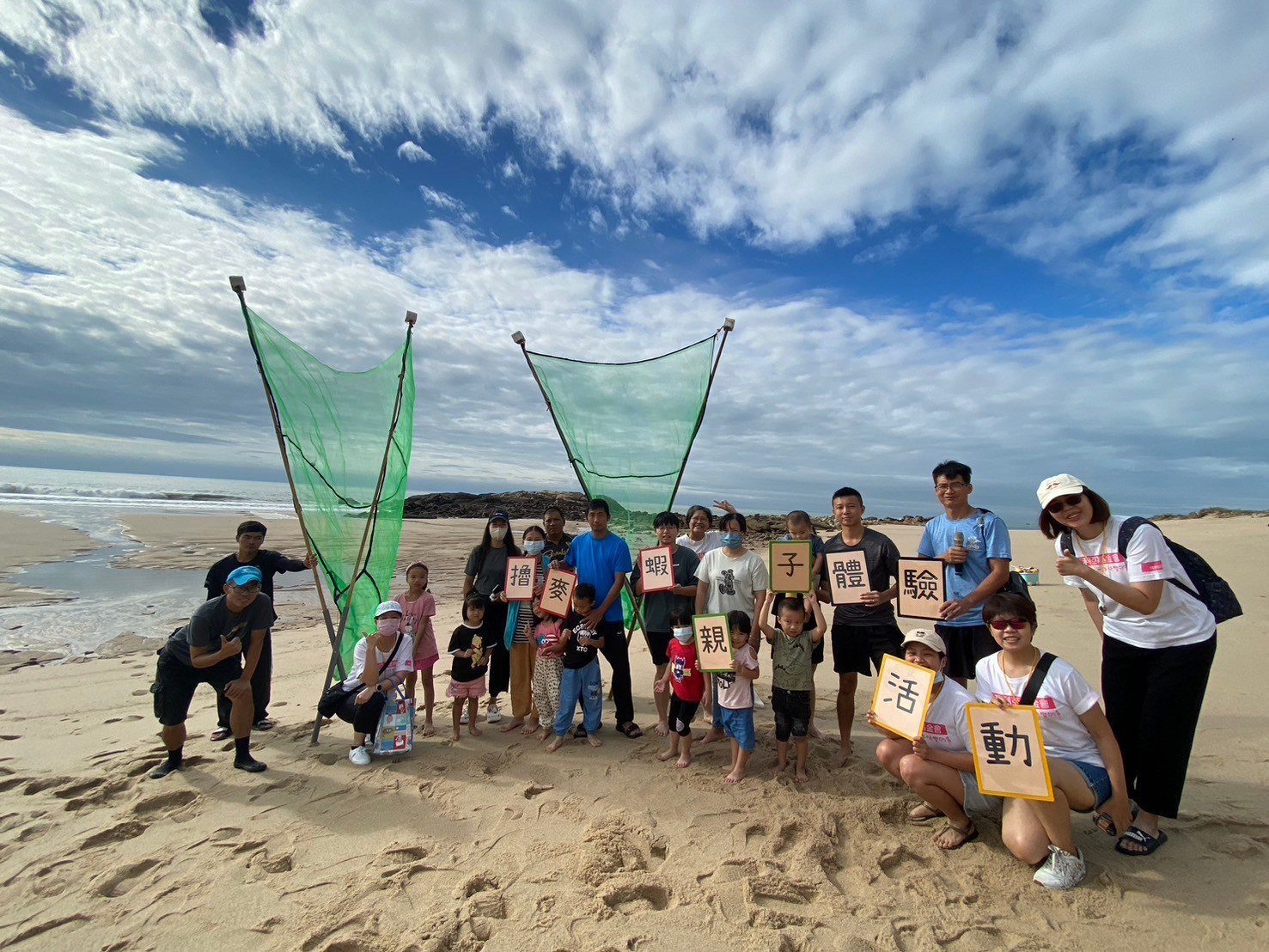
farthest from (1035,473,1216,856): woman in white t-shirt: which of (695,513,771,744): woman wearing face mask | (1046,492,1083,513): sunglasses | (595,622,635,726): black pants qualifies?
(595,622,635,726): black pants

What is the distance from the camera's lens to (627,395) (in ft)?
20.4

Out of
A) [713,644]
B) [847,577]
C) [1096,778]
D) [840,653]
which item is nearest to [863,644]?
[840,653]

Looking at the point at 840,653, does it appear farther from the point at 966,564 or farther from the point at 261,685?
the point at 261,685

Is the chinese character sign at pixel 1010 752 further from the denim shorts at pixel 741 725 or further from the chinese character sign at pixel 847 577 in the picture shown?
the denim shorts at pixel 741 725

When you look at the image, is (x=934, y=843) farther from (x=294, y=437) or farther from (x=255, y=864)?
(x=294, y=437)

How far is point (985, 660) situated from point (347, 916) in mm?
3707

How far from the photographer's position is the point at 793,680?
428 cm

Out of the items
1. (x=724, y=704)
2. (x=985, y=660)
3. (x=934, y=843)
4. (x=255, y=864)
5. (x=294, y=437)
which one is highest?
(x=294, y=437)

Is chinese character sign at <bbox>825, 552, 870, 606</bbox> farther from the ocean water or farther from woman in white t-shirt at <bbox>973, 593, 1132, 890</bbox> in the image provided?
the ocean water

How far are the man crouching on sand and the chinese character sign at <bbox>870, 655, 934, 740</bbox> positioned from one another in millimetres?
4457

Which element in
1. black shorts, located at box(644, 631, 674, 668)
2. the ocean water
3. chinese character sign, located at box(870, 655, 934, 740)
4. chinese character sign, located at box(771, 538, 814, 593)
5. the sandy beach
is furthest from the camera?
the ocean water

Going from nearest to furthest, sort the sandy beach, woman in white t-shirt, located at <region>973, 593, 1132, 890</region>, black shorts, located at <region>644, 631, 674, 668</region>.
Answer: the sandy beach, woman in white t-shirt, located at <region>973, 593, 1132, 890</region>, black shorts, located at <region>644, 631, 674, 668</region>

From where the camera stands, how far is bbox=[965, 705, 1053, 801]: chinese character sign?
2.97m

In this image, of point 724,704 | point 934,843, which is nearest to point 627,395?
point 724,704
